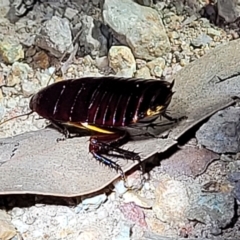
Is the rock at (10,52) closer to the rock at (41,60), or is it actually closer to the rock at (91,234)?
the rock at (41,60)

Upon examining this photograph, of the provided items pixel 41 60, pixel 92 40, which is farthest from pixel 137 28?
pixel 41 60

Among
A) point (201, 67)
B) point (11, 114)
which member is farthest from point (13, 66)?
point (201, 67)

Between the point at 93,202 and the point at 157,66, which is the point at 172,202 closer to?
the point at 93,202

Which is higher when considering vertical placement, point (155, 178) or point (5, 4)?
point (5, 4)

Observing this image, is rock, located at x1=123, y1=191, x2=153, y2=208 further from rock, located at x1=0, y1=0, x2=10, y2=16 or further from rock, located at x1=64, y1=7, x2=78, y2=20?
rock, located at x1=0, y1=0, x2=10, y2=16

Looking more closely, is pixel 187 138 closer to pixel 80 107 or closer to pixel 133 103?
pixel 133 103

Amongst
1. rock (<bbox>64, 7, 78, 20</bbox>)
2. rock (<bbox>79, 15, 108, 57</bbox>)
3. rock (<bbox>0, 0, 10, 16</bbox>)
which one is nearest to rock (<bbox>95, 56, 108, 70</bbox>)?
rock (<bbox>79, 15, 108, 57</bbox>)
